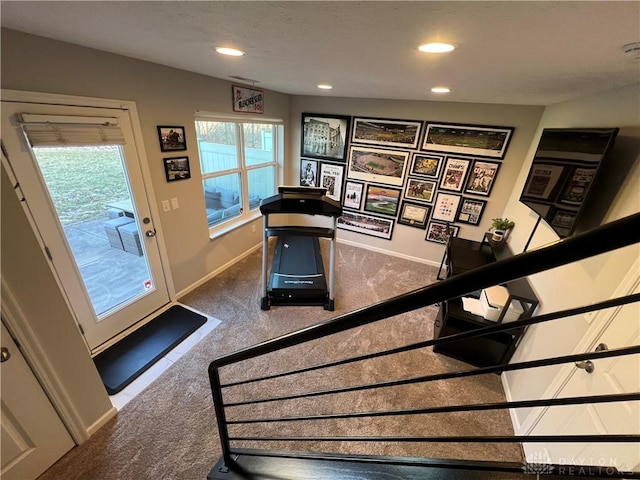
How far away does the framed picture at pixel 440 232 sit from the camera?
4031 mm

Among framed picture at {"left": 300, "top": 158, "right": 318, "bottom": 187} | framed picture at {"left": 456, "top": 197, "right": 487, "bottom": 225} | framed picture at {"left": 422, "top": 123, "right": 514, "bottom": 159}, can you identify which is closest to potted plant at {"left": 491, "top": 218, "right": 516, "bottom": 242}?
framed picture at {"left": 456, "top": 197, "right": 487, "bottom": 225}

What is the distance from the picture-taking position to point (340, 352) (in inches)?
104

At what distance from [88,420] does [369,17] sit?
2.85 metres

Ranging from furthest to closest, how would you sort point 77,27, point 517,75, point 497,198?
point 497,198
point 517,75
point 77,27

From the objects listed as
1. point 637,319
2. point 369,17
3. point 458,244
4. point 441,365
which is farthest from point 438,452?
point 369,17

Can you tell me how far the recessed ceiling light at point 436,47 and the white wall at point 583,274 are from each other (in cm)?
134

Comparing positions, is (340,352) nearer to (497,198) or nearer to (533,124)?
(497,198)

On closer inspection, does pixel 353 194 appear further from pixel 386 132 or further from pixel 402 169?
pixel 386 132

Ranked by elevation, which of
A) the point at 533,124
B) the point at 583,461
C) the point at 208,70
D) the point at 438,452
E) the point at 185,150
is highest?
the point at 208,70

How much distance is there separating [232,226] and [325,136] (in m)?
2.08

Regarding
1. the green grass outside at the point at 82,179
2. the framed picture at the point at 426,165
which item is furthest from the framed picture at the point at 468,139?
the green grass outside at the point at 82,179

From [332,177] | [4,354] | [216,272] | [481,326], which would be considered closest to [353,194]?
[332,177]

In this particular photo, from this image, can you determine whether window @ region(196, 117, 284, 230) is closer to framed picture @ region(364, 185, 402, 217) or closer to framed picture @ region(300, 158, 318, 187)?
framed picture @ region(300, 158, 318, 187)

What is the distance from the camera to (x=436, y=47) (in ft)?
4.03
